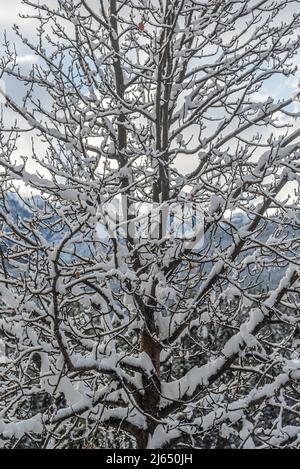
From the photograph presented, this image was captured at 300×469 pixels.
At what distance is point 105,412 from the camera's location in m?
5.25

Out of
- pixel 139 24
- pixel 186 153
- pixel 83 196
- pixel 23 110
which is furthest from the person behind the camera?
pixel 186 153

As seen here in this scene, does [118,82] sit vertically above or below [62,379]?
above

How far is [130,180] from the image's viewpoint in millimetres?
5449

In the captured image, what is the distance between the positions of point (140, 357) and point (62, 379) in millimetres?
1032

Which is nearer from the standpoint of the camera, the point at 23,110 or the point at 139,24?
the point at 139,24

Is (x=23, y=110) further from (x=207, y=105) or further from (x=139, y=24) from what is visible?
(x=207, y=105)

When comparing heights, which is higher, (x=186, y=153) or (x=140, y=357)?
(x=186, y=153)

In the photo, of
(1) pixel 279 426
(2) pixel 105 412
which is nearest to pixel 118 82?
(2) pixel 105 412

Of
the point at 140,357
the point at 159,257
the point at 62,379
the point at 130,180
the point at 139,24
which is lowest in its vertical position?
the point at 62,379

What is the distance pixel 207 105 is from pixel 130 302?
7.98 feet

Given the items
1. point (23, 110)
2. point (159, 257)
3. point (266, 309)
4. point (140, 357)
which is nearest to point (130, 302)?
point (140, 357)

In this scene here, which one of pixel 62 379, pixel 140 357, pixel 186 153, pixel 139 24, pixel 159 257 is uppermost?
pixel 139 24
